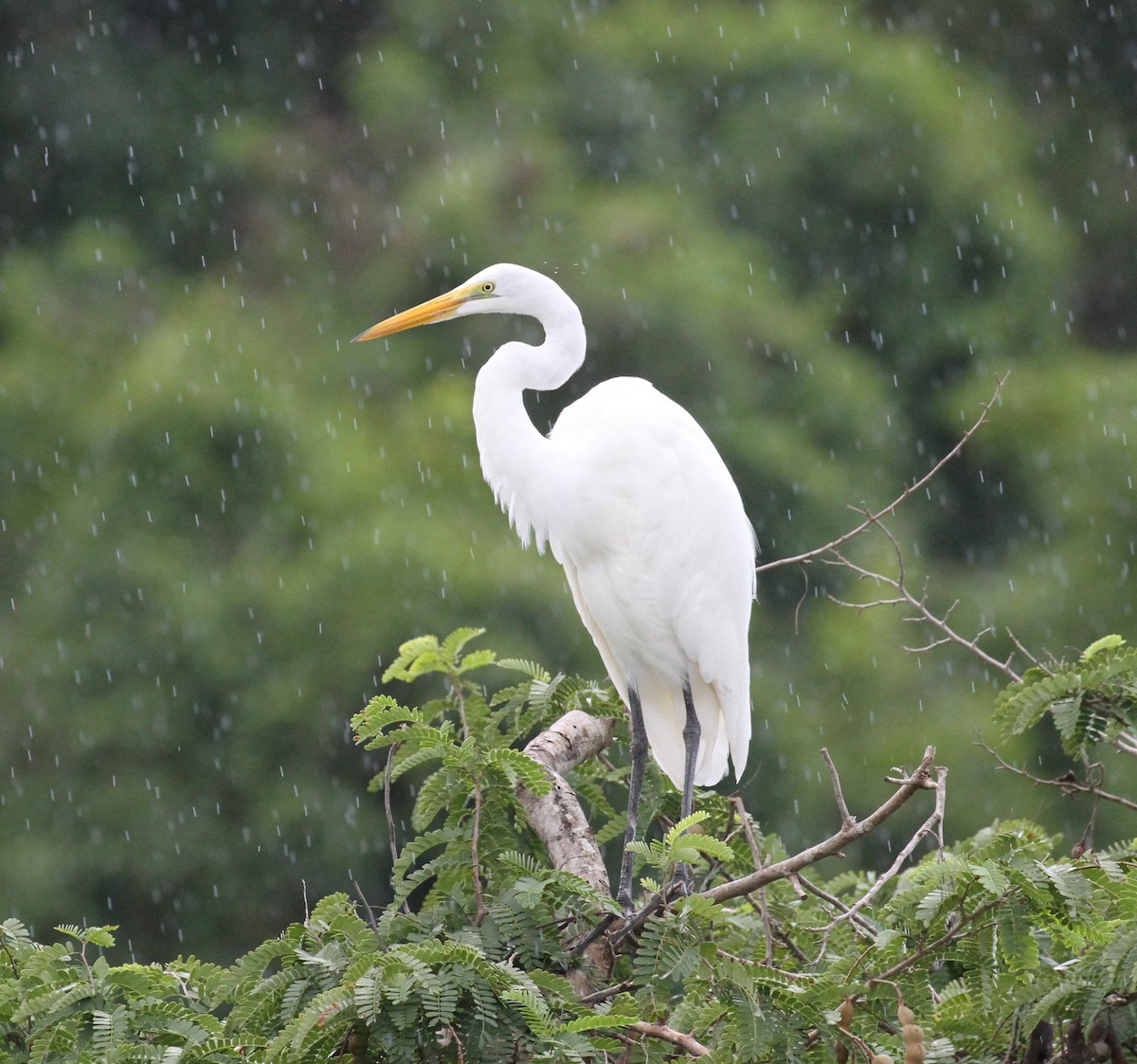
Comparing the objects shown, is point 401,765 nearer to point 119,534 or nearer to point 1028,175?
point 119,534

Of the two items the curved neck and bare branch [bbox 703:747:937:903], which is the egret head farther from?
bare branch [bbox 703:747:937:903]

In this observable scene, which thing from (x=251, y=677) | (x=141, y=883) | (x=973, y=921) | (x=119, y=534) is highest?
(x=973, y=921)

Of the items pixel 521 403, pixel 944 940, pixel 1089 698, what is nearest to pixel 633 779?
pixel 521 403

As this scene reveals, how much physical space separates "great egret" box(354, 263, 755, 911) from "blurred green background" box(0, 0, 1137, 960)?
7.92 feet

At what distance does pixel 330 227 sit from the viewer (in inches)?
285

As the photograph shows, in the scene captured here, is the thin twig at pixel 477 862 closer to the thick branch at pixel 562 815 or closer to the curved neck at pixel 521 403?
the thick branch at pixel 562 815

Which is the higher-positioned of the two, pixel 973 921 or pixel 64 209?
pixel 64 209

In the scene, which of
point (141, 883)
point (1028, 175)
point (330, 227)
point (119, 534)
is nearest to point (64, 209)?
point (330, 227)

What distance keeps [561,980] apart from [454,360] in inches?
194

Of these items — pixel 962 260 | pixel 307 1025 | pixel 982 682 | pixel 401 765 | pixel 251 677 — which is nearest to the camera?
pixel 307 1025

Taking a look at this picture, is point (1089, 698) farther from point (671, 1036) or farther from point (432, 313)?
point (432, 313)

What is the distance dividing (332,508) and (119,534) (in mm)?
849

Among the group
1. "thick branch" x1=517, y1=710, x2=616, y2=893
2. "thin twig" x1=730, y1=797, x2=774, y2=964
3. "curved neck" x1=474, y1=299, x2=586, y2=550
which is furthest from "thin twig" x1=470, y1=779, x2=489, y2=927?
"curved neck" x1=474, y1=299, x2=586, y2=550

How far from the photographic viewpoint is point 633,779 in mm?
2879
